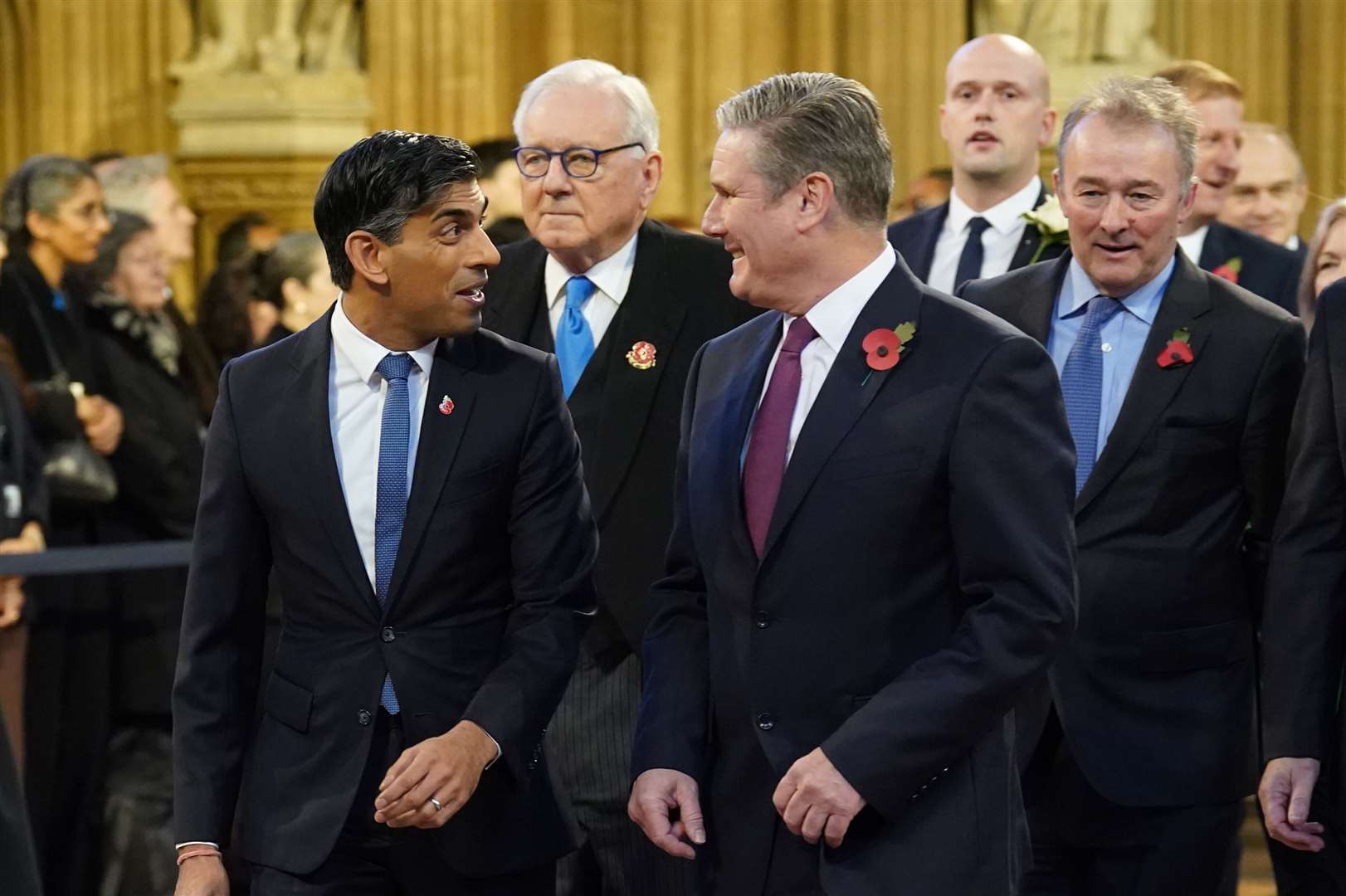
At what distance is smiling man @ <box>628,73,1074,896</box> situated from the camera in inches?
106

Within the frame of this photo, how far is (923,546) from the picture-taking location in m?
2.78

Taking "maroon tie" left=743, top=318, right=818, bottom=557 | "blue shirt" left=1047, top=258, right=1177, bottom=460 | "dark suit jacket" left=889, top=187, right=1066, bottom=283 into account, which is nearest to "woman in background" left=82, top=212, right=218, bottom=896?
"dark suit jacket" left=889, top=187, right=1066, bottom=283

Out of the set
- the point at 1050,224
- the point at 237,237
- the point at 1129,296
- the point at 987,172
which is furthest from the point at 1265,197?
the point at 237,237

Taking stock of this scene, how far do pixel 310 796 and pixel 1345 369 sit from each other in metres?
1.72

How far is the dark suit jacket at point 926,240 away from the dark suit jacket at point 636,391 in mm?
928

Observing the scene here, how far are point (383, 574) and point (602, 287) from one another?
1.23 metres

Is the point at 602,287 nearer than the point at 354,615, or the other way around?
the point at 354,615

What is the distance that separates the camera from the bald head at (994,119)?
16.7ft

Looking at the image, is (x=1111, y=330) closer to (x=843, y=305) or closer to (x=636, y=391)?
(x=636, y=391)

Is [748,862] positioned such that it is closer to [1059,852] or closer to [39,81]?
[1059,852]

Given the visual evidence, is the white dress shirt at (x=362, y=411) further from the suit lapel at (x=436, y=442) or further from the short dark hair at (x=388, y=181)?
the short dark hair at (x=388, y=181)

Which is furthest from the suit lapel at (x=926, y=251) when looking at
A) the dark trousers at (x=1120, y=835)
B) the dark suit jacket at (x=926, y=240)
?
the dark trousers at (x=1120, y=835)

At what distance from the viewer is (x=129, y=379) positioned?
6.09 meters

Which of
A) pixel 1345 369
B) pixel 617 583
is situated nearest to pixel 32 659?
pixel 617 583
